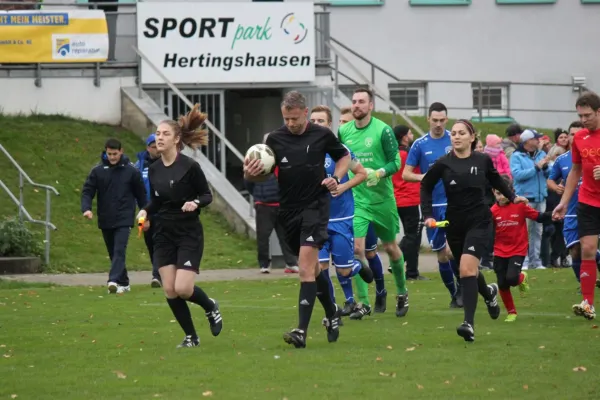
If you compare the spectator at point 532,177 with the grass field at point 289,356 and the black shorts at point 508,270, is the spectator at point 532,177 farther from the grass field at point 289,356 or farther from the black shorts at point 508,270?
the black shorts at point 508,270

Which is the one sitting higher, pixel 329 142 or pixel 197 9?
pixel 197 9

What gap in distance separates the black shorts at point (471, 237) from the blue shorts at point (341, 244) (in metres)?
1.19

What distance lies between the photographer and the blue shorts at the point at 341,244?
13.1m

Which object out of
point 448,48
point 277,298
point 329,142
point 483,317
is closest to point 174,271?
point 329,142

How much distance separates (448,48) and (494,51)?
53.0 inches

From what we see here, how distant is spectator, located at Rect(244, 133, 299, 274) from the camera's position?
2123 cm

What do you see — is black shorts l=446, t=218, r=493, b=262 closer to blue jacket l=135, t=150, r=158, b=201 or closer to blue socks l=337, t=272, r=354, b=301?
blue socks l=337, t=272, r=354, b=301

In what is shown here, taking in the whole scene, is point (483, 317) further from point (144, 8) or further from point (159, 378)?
point (144, 8)

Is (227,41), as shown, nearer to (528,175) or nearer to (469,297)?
(528,175)

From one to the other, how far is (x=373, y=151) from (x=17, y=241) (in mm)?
8701

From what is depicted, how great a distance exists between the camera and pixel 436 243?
572 inches

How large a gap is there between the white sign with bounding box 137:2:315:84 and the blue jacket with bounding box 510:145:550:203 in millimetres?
7709

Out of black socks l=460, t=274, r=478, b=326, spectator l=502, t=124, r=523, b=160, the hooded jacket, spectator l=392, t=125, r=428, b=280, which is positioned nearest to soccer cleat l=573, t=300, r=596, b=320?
black socks l=460, t=274, r=478, b=326

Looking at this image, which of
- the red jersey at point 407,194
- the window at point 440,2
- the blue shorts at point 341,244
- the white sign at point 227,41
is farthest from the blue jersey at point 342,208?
the window at point 440,2
